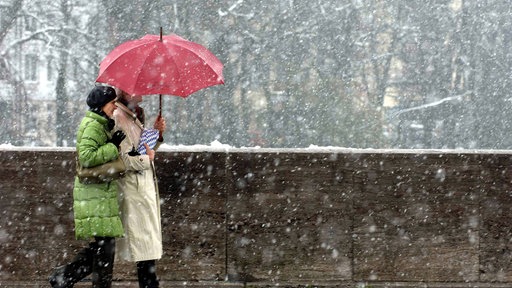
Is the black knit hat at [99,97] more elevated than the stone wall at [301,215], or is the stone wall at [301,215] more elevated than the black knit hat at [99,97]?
the black knit hat at [99,97]

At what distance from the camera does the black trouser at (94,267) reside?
5.45 metres

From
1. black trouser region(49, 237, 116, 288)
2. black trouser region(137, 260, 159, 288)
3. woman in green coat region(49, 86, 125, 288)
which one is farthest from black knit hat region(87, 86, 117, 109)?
black trouser region(137, 260, 159, 288)

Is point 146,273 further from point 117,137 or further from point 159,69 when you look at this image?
point 159,69

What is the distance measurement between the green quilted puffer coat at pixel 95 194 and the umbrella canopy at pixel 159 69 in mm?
309

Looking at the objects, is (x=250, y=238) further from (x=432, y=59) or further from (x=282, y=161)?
(x=432, y=59)

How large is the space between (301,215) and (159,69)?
2.14 m

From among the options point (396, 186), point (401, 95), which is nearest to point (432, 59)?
point (401, 95)

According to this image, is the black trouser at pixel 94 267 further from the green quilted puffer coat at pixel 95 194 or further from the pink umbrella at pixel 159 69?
the pink umbrella at pixel 159 69

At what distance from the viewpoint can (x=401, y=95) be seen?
4416 cm

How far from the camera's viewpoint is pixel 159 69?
206 inches

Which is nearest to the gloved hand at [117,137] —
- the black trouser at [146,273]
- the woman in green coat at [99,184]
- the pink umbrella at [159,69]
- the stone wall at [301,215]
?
the woman in green coat at [99,184]

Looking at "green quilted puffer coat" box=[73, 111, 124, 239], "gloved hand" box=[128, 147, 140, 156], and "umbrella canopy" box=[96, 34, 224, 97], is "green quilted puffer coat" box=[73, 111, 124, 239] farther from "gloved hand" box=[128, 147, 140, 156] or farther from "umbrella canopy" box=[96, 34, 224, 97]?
"umbrella canopy" box=[96, 34, 224, 97]

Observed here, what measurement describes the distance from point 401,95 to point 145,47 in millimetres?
39707

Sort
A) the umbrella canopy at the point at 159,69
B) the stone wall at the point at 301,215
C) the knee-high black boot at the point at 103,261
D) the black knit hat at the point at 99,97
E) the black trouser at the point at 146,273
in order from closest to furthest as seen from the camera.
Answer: the umbrella canopy at the point at 159,69 → the black knit hat at the point at 99,97 → the knee-high black boot at the point at 103,261 → the black trouser at the point at 146,273 → the stone wall at the point at 301,215
